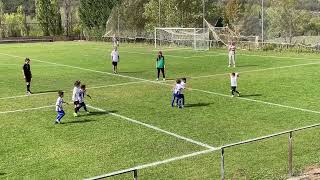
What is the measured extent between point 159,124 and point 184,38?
127 ft

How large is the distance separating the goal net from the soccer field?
1992 centimetres

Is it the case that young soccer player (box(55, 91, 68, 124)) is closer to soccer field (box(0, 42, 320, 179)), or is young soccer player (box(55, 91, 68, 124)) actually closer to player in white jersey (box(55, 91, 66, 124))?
player in white jersey (box(55, 91, 66, 124))

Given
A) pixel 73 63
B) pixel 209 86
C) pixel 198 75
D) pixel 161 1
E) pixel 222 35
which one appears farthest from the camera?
pixel 161 1

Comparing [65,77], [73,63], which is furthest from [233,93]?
[73,63]

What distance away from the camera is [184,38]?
56.0m

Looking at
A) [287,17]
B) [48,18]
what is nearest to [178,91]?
[287,17]

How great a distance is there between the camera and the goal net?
53.6m

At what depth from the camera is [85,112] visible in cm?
2061

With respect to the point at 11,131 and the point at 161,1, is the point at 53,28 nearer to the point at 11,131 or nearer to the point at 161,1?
the point at 161,1

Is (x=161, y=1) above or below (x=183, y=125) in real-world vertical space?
above

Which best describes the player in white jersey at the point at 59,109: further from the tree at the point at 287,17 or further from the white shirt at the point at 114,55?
the tree at the point at 287,17

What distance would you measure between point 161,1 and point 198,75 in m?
44.5

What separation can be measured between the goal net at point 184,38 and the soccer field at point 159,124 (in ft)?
65.3

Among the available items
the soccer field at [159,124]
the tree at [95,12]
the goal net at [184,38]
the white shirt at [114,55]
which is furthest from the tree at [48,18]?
the white shirt at [114,55]
